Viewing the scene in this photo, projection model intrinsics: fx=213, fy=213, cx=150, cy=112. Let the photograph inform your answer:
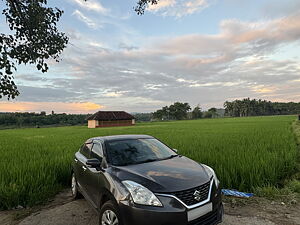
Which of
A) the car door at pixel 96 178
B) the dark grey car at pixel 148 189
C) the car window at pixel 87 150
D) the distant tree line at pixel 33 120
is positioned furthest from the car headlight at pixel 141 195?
the distant tree line at pixel 33 120

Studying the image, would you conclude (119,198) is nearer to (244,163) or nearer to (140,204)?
(140,204)

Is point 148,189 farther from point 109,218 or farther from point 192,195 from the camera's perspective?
point 109,218

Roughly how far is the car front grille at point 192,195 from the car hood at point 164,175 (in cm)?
5

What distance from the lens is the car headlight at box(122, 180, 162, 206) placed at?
2.69 meters

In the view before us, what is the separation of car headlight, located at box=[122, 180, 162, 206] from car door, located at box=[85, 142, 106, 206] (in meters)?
0.72

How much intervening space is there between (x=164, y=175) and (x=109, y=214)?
97cm

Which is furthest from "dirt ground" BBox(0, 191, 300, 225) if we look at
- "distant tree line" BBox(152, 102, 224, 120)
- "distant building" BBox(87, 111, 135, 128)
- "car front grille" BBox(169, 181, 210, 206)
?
"distant tree line" BBox(152, 102, 224, 120)

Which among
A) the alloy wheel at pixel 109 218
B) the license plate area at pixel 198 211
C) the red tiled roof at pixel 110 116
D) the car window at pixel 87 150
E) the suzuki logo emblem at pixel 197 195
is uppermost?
the red tiled roof at pixel 110 116

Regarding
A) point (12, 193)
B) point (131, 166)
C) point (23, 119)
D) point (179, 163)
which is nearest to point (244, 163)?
point (179, 163)

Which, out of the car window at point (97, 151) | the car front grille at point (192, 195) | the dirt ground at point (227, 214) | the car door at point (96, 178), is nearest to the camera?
the car front grille at point (192, 195)

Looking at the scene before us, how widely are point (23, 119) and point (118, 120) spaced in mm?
45823

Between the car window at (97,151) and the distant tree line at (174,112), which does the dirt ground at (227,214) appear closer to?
the car window at (97,151)

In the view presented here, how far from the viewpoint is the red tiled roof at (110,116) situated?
65125 millimetres

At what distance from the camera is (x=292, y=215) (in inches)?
154
